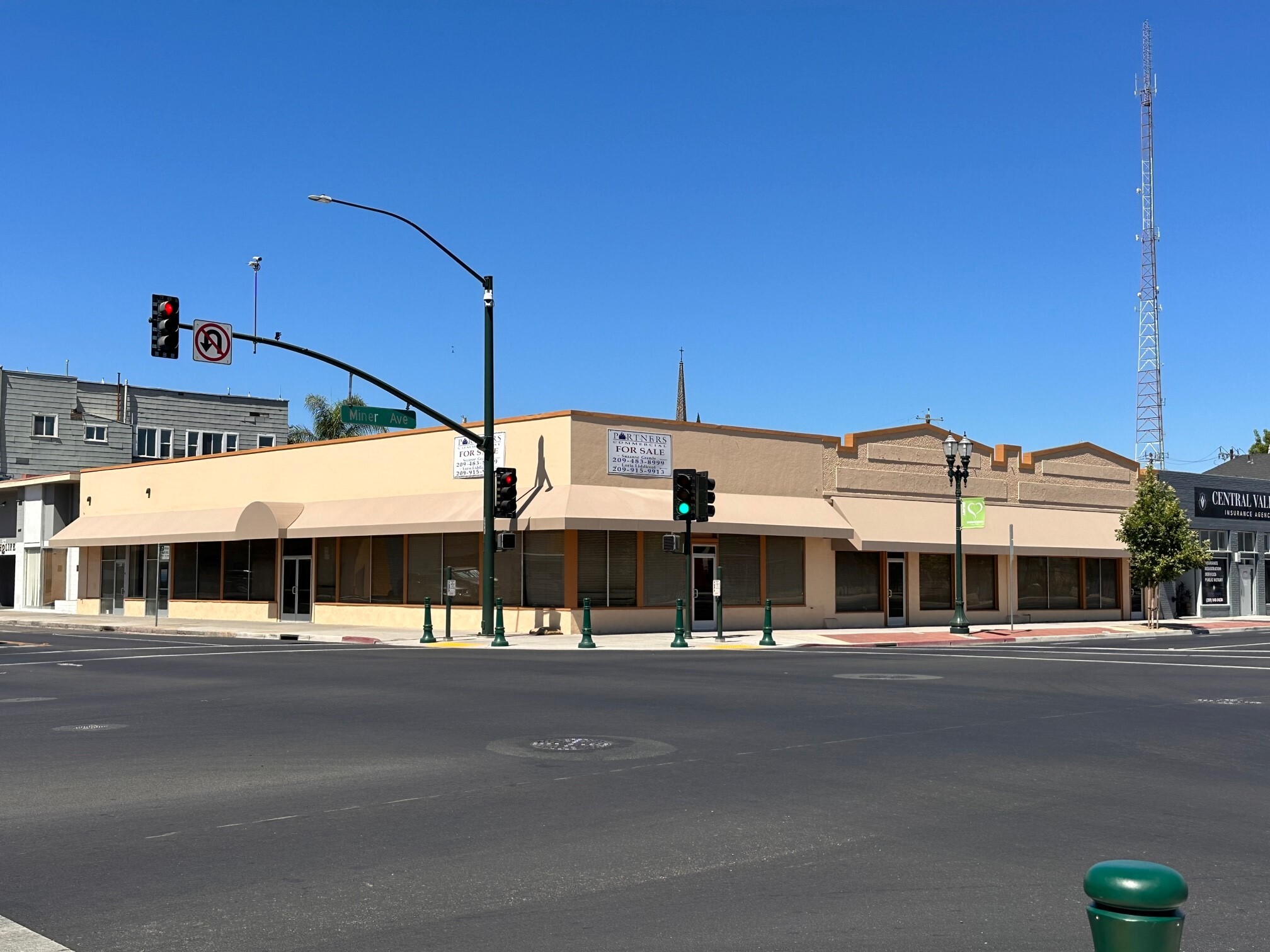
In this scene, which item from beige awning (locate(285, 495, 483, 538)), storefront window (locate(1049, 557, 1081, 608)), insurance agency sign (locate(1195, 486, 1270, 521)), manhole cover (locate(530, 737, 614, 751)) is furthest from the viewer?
insurance agency sign (locate(1195, 486, 1270, 521))

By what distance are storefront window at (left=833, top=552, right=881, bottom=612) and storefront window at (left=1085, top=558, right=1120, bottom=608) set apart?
10486 millimetres

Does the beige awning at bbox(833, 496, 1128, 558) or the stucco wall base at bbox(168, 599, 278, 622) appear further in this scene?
the stucco wall base at bbox(168, 599, 278, 622)

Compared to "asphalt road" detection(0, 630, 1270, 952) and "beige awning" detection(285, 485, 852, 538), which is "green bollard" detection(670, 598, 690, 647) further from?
"asphalt road" detection(0, 630, 1270, 952)

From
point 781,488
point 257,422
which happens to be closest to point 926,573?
point 781,488

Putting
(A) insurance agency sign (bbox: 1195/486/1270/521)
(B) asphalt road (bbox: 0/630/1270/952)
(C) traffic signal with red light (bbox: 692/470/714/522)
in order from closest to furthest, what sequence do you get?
1. (B) asphalt road (bbox: 0/630/1270/952)
2. (C) traffic signal with red light (bbox: 692/470/714/522)
3. (A) insurance agency sign (bbox: 1195/486/1270/521)

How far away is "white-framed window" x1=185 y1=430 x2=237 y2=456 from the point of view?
230 ft

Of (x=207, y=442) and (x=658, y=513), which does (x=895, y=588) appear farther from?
(x=207, y=442)

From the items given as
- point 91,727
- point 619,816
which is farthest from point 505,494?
point 619,816

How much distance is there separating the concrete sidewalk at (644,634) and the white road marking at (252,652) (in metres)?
1.02

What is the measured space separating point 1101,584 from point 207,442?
4771cm

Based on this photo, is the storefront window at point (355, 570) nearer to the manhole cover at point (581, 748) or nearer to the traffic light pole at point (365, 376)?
A: the traffic light pole at point (365, 376)

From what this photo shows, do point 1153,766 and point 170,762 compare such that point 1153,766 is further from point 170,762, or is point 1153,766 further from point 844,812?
point 170,762

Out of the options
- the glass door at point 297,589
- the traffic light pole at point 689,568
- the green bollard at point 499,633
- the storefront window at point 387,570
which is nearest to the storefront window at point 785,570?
the traffic light pole at point 689,568

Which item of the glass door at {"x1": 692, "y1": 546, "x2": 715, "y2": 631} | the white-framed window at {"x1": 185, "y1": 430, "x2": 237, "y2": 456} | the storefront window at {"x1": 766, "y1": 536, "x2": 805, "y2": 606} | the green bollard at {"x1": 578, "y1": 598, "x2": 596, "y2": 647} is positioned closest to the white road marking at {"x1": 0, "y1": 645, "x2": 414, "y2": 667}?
the green bollard at {"x1": 578, "y1": 598, "x2": 596, "y2": 647}
